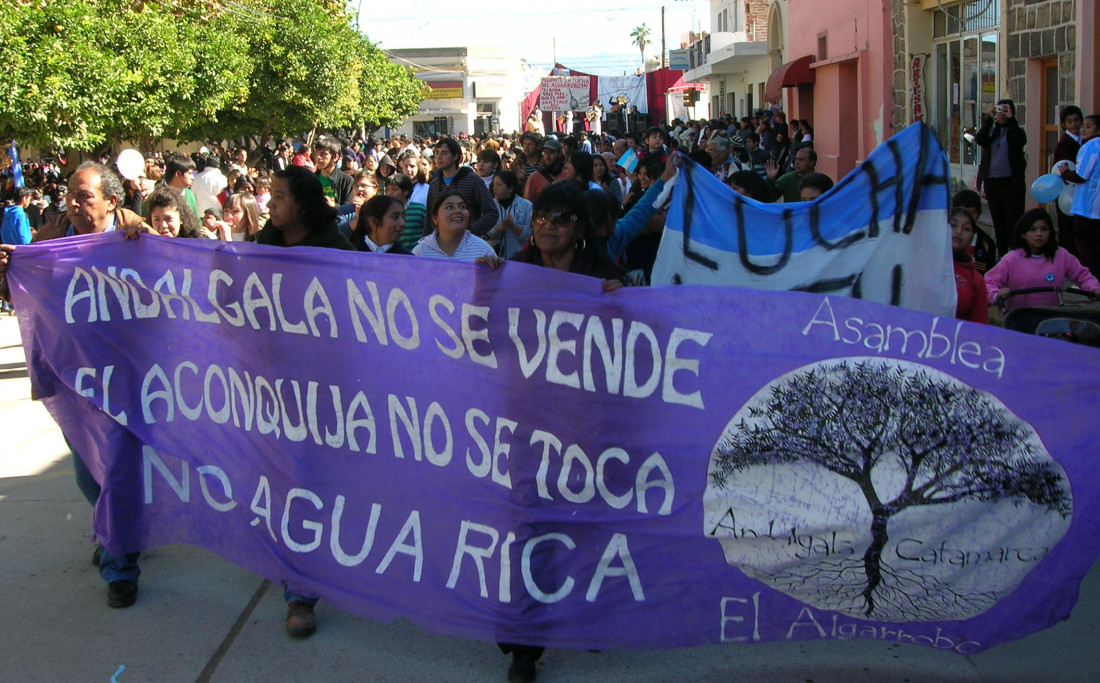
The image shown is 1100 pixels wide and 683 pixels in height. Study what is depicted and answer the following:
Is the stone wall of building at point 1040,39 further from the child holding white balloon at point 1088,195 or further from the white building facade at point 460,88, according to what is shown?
the white building facade at point 460,88

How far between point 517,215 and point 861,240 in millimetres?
4100

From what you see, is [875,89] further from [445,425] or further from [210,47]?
[445,425]

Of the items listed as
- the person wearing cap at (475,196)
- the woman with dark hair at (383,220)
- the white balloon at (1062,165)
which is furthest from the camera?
the white balloon at (1062,165)

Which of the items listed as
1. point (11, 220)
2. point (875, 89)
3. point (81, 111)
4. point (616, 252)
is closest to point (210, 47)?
point (81, 111)

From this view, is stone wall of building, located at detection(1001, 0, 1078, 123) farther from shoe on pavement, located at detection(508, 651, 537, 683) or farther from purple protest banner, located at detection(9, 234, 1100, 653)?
shoe on pavement, located at detection(508, 651, 537, 683)

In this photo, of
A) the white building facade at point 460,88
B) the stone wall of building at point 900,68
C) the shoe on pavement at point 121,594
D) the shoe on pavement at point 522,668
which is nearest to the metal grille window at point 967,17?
the stone wall of building at point 900,68

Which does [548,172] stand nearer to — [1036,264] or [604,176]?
[604,176]

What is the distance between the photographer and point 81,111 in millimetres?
13719

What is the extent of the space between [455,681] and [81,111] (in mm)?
12220

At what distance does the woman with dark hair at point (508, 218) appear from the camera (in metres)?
8.28

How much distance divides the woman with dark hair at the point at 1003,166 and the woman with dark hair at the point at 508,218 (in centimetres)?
608

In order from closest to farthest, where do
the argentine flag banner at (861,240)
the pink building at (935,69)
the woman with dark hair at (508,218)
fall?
1. the argentine flag banner at (861,240)
2. the woman with dark hair at (508,218)
3. the pink building at (935,69)

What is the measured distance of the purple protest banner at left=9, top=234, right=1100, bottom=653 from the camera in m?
3.29

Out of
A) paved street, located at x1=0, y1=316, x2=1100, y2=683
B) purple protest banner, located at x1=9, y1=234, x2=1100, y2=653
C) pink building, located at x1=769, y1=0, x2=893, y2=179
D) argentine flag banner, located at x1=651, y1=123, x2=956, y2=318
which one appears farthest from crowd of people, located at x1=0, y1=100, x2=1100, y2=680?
pink building, located at x1=769, y1=0, x2=893, y2=179
